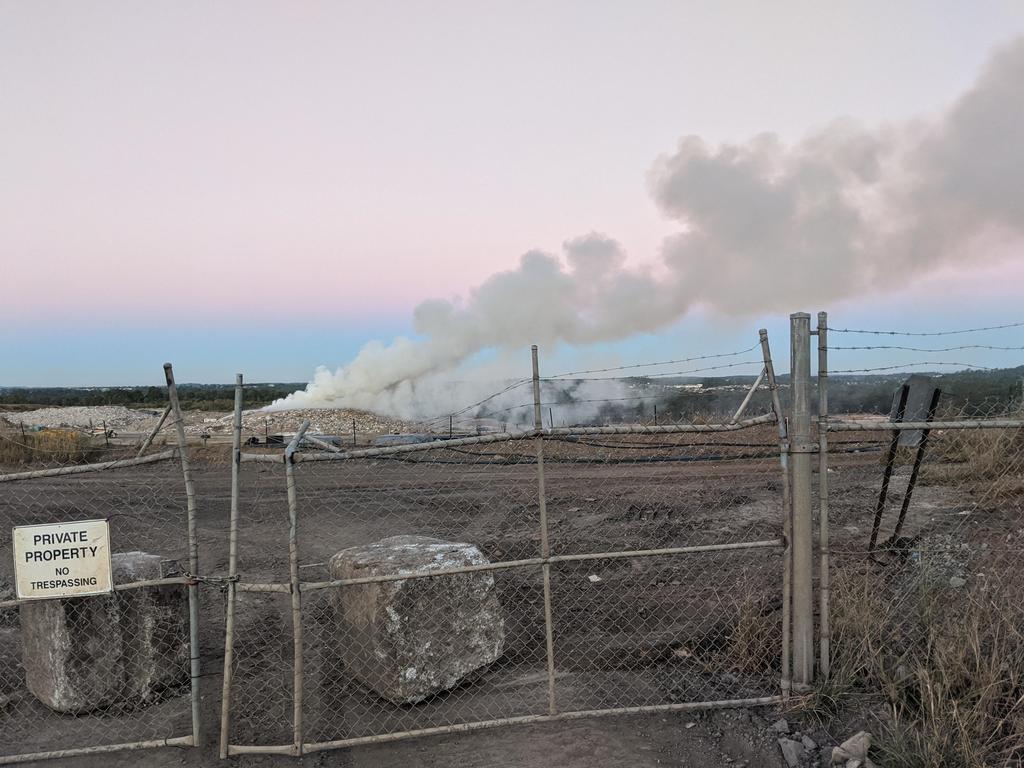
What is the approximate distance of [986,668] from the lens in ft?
14.7

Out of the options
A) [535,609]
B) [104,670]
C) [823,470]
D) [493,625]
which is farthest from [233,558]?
[823,470]

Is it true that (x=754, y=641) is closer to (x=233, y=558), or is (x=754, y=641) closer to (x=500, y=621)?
(x=500, y=621)

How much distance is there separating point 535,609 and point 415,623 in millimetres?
2394

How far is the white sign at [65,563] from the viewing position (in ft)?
14.5

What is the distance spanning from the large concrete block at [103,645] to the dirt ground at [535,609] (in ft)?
0.64

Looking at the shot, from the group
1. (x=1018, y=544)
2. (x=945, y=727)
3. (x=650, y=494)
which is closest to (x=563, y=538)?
(x=650, y=494)

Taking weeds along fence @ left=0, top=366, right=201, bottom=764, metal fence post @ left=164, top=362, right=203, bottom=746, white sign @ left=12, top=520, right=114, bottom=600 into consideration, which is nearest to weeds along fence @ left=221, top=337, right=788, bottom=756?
metal fence post @ left=164, top=362, right=203, bottom=746

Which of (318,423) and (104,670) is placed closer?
(104,670)

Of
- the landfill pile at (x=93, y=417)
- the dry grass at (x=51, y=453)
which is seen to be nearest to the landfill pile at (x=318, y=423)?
the landfill pile at (x=93, y=417)

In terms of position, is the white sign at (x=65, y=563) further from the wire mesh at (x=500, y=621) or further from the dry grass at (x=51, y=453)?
the dry grass at (x=51, y=453)

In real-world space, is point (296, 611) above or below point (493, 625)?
above

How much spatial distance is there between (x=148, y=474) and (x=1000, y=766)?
1848 centimetres

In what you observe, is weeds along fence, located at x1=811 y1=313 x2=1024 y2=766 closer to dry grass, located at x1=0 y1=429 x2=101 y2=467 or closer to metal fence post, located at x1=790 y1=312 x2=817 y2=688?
metal fence post, located at x1=790 y1=312 x2=817 y2=688

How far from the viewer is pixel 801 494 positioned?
4.57m
